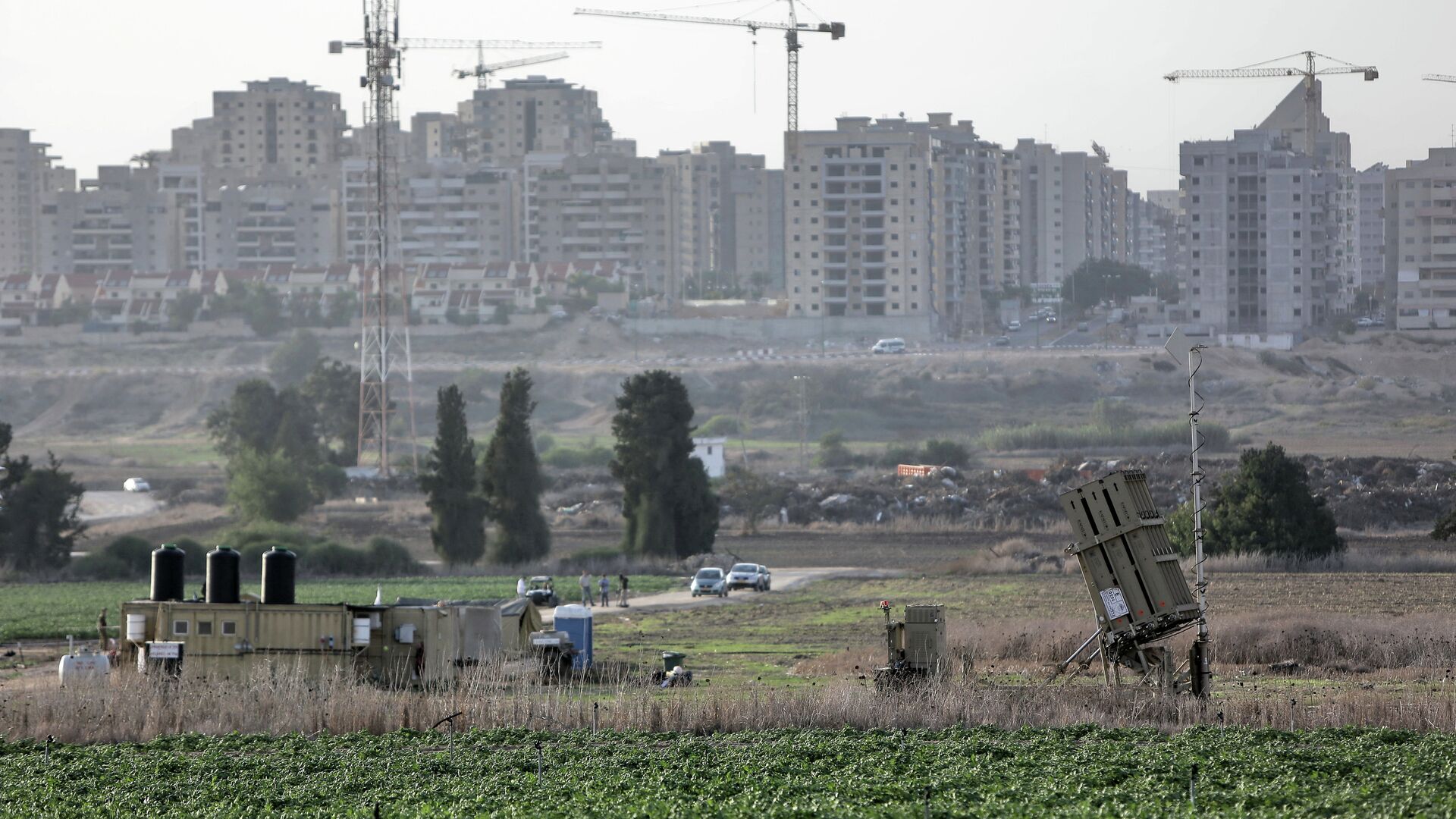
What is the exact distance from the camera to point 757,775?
20500 mm

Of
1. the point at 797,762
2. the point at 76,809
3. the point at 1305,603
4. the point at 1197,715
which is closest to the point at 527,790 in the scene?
the point at 797,762

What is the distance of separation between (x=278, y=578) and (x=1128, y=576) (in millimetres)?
15349

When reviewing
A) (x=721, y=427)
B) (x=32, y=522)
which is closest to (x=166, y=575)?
(x=32, y=522)

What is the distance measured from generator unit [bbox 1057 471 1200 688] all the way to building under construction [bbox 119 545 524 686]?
33.1ft

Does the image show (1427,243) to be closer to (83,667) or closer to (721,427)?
(721,427)

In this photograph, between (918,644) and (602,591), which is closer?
(918,644)

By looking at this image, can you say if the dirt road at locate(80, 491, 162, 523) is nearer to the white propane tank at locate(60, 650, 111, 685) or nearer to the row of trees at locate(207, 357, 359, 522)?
the row of trees at locate(207, 357, 359, 522)

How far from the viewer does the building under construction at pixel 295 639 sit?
31453mm

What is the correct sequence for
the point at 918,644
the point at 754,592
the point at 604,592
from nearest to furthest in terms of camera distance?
the point at 918,644
the point at 604,592
the point at 754,592

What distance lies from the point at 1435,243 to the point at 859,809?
139m

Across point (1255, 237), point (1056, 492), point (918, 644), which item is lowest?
point (1056, 492)

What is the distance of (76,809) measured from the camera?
19.7 meters

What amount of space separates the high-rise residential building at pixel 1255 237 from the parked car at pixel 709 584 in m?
110

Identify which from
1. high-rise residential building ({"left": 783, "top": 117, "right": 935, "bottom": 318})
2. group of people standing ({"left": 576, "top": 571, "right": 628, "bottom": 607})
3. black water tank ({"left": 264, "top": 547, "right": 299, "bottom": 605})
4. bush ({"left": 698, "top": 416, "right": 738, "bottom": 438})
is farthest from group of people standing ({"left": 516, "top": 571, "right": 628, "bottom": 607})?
high-rise residential building ({"left": 783, "top": 117, "right": 935, "bottom": 318})
